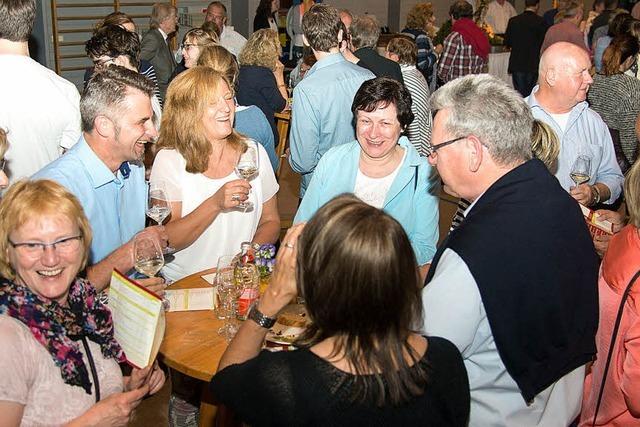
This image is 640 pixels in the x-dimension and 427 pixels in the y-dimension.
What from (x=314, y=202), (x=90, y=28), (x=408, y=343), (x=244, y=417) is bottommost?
(x=90, y=28)

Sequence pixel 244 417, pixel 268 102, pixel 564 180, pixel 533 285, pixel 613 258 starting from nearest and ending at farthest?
pixel 244 417, pixel 533 285, pixel 613 258, pixel 564 180, pixel 268 102

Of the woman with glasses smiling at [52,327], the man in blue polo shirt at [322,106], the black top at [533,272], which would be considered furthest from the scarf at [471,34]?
the woman with glasses smiling at [52,327]

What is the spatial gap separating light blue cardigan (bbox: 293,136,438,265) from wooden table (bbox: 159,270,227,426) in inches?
31.6

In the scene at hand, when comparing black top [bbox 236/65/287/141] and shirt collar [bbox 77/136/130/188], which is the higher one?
shirt collar [bbox 77/136/130/188]

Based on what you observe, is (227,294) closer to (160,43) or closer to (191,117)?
(191,117)

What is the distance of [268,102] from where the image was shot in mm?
6211

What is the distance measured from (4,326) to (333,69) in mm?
3299

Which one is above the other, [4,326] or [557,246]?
[557,246]

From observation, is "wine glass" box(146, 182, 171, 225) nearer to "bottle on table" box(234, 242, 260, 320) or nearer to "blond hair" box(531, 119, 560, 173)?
"bottle on table" box(234, 242, 260, 320)

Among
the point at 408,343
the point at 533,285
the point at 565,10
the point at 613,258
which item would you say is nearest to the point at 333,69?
the point at 613,258

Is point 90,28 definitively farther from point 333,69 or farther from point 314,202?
point 314,202

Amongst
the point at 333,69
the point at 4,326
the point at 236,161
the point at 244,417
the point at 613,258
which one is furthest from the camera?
the point at 333,69

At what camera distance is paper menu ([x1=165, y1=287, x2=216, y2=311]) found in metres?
2.94

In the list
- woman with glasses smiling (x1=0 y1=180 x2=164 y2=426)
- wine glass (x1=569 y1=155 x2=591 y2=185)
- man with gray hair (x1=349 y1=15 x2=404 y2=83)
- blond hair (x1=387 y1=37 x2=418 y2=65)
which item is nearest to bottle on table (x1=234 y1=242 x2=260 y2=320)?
woman with glasses smiling (x1=0 y1=180 x2=164 y2=426)
